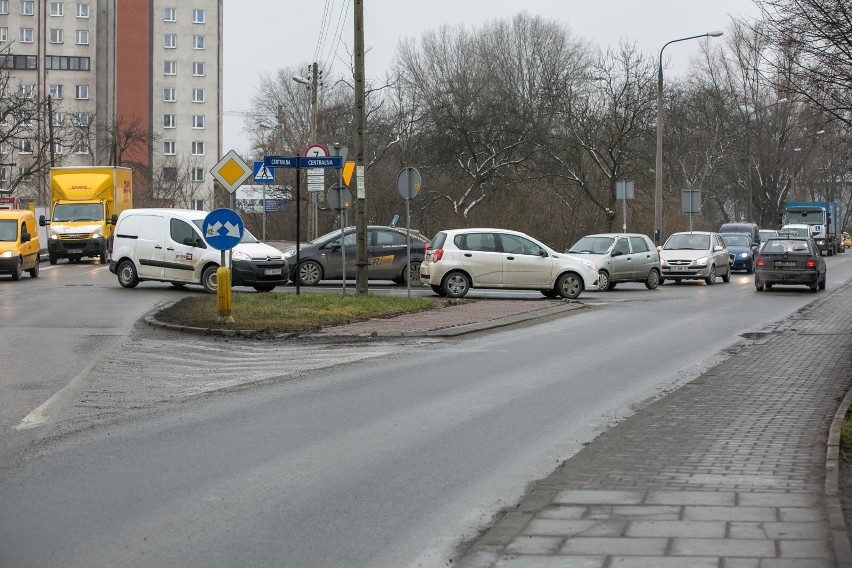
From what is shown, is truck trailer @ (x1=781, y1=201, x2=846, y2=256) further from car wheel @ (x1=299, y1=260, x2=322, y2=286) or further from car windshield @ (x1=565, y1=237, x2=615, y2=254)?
car wheel @ (x1=299, y1=260, x2=322, y2=286)

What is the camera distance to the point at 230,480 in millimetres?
7605

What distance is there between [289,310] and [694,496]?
14.2 m

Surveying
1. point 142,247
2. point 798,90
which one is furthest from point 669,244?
point 798,90

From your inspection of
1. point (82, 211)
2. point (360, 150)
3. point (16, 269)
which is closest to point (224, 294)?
point (360, 150)

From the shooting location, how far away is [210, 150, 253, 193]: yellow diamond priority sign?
20562mm

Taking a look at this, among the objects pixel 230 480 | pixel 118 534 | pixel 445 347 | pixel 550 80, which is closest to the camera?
pixel 118 534

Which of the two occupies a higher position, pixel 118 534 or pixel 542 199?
pixel 542 199

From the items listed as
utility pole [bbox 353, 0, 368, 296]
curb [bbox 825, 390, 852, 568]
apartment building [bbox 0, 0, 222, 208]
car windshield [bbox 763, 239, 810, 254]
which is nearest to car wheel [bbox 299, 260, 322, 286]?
utility pole [bbox 353, 0, 368, 296]

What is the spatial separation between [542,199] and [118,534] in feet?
162

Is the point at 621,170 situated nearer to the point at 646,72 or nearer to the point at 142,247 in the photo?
the point at 646,72

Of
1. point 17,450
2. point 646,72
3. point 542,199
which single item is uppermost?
point 646,72

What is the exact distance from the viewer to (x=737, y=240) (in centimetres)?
4562

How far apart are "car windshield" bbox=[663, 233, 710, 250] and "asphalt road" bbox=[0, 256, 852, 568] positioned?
63.1 feet

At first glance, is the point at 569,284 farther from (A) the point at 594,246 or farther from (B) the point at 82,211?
(B) the point at 82,211
